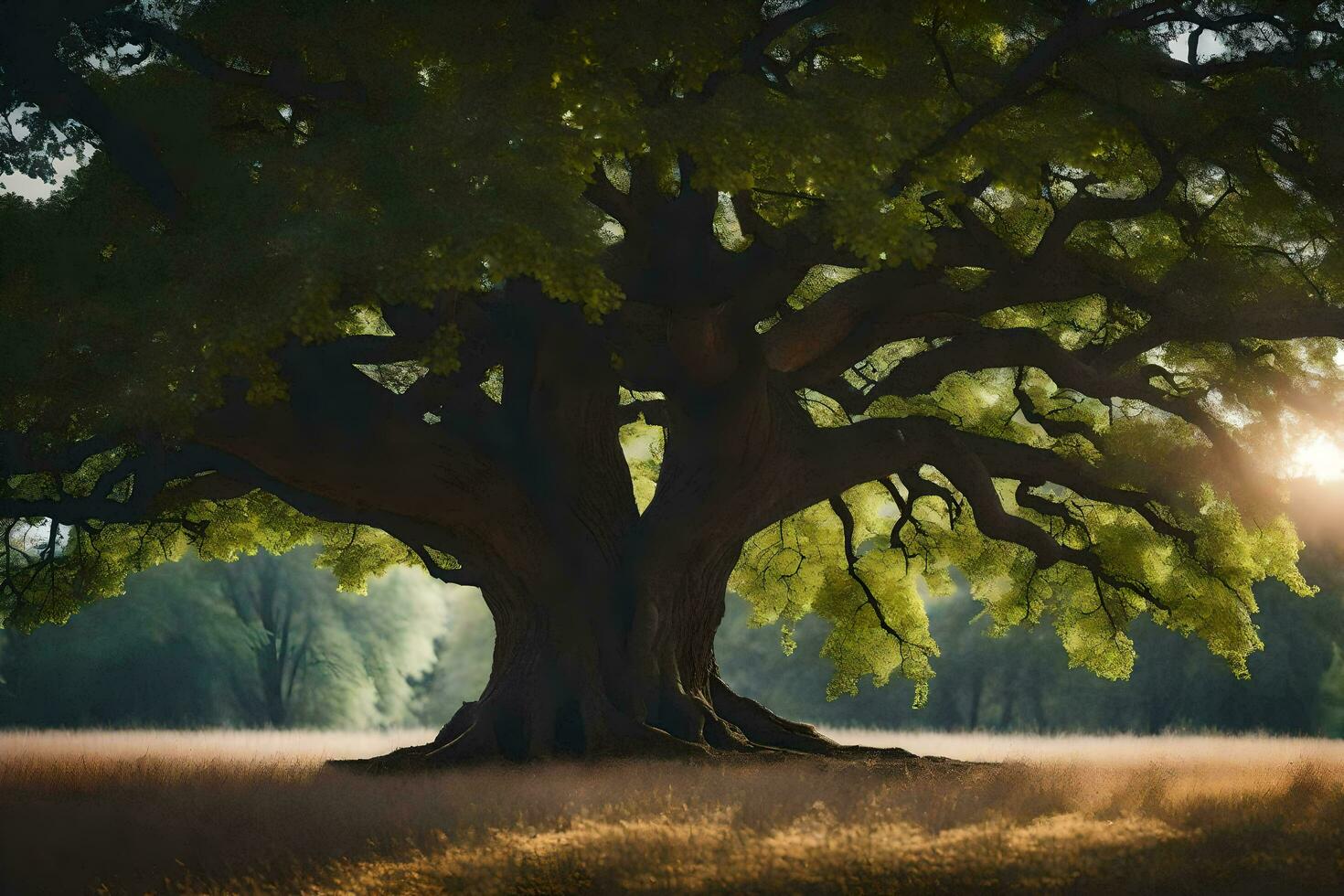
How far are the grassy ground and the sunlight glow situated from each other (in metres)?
4.22

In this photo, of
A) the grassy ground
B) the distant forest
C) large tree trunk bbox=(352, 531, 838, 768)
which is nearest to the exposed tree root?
large tree trunk bbox=(352, 531, 838, 768)

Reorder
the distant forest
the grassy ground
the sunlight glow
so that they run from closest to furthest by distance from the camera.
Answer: the grassy ground < the sunlight glow < the distant forest

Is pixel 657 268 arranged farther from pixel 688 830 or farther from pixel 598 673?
pixel 688 830

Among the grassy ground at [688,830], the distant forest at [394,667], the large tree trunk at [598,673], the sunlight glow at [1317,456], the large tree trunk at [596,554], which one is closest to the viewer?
the grassy ground at [688,830]

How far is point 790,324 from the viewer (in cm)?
1573

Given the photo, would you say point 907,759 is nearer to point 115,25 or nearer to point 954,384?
point 954,384

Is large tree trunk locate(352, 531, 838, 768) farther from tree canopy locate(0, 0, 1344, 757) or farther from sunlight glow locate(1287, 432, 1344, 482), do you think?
sunlight glow locate(1287, 432, 1344, 482)

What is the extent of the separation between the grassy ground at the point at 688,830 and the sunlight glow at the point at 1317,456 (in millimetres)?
4219

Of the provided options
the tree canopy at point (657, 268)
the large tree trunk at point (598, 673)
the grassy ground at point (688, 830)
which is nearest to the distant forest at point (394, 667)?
the tree canopy at point (657, 268)

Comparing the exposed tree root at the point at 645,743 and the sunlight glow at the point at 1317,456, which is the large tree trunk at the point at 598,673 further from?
the sunlight glow at the point at 1317,456

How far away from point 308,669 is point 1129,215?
101 feet

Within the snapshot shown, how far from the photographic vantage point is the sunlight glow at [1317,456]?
16.8 m

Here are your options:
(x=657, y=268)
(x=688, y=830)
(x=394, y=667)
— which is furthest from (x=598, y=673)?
(x=394, y=667)

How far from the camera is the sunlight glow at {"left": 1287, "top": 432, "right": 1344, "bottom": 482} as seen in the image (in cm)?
1680
